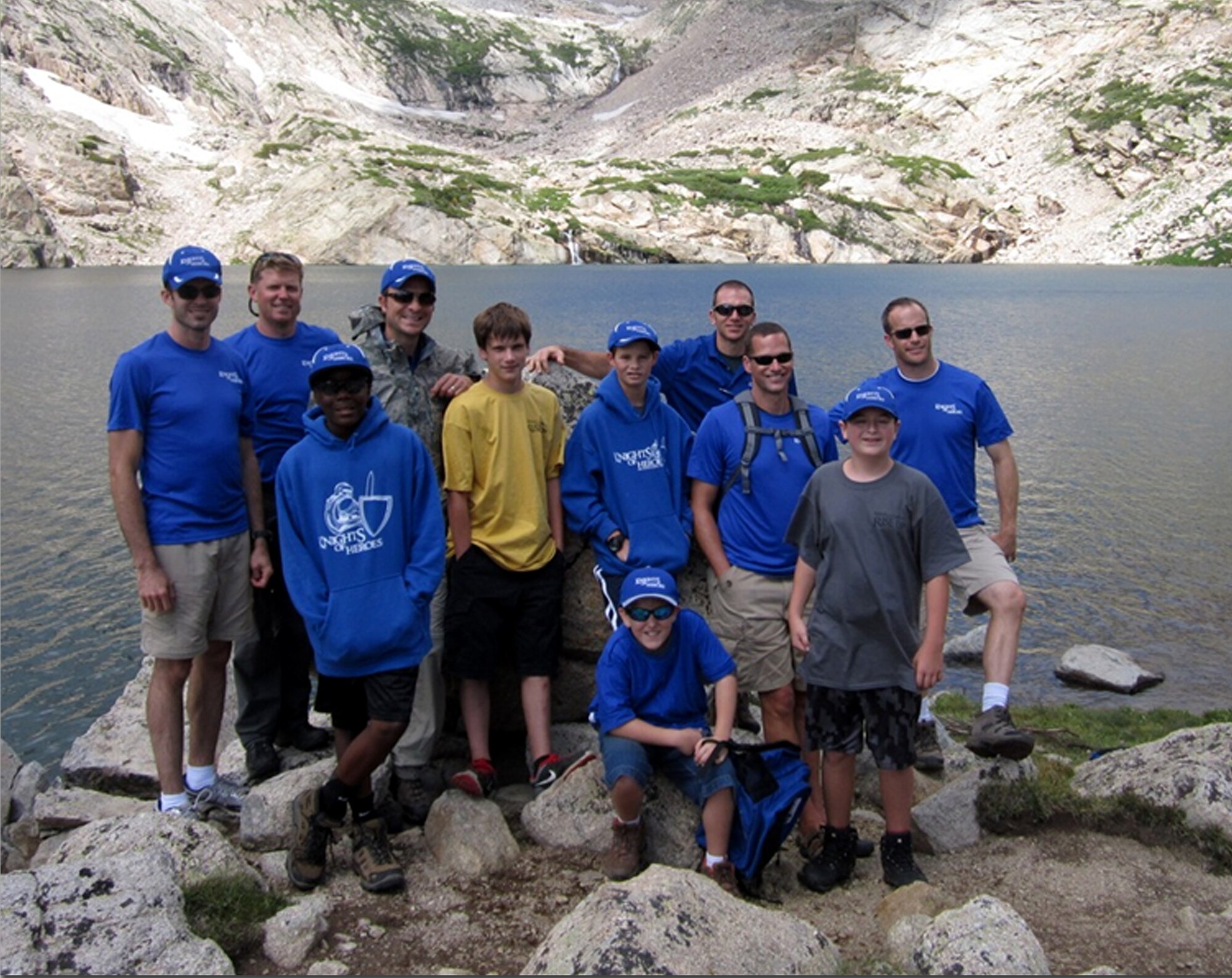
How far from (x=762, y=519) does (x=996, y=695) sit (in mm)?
2024

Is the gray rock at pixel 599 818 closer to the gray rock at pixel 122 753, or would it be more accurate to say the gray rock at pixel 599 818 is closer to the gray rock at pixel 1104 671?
the gray rock at pixel 122 753

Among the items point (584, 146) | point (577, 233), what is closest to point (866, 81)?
point (584, 146)

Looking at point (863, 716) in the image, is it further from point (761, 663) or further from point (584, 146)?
point (584, 146)

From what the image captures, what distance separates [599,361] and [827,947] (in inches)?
180

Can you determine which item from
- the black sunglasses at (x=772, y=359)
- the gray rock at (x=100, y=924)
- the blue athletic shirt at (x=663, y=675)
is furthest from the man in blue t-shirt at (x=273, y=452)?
the black sunglasses at (x=772, y=359)

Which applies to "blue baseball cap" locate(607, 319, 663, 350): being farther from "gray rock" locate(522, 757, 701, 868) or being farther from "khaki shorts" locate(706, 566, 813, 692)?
"gray rock" locate(522, 757, 701, 868)

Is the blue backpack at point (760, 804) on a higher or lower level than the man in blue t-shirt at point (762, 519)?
lower

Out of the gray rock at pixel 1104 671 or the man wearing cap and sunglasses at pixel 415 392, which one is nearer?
the man wearing cap and sunglasses at pixel 415 392

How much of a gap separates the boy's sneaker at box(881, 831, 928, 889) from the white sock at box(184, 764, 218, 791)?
4669mm

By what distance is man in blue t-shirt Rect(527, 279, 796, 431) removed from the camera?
785cm

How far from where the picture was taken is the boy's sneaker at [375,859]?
602cm

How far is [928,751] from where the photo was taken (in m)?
8.34

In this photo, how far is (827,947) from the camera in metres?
5.01

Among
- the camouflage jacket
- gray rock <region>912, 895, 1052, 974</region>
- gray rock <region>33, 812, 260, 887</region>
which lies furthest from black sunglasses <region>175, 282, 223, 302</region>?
gray rock <region>912, 895, 1052, 974</region>
